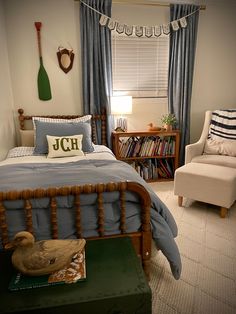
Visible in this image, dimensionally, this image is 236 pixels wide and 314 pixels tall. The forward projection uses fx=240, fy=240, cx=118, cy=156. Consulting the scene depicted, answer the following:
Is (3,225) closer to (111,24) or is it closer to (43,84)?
(43,84)

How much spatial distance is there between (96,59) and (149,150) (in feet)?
4.59

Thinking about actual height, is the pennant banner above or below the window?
above

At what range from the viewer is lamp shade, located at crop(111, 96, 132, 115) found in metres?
3.10

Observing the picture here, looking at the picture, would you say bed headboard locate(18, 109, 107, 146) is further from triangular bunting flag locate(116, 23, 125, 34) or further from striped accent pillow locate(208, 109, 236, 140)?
striped accent pillow locate(208, 109, 236, 140)

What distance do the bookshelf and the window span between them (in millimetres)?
653

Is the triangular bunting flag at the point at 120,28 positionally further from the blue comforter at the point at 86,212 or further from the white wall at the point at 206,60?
the blue comforter at the point at 86,212

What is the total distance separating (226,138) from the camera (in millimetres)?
3023

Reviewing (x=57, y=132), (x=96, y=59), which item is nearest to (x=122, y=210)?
(x=57, y=132)

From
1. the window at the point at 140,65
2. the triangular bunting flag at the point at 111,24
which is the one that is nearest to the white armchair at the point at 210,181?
the window at the point at 140,65

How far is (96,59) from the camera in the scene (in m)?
3.12

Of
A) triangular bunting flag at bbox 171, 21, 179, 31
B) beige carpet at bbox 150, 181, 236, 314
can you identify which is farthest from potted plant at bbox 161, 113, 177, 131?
beige carpet at bbox 150, 181, 236, 314

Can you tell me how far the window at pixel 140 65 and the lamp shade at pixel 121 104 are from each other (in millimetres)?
366

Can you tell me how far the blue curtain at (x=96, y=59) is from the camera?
9.87 ft

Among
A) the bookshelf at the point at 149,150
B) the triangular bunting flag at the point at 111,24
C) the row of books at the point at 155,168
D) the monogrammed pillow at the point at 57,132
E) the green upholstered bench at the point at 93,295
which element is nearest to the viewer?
the green upholstered bench at the point at 93,295
